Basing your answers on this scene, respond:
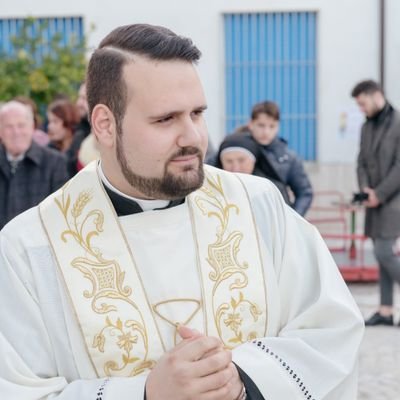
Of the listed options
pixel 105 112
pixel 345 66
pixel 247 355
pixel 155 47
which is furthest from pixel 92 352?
pixel 345 66

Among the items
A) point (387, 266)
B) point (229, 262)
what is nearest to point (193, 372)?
point (229, 262)

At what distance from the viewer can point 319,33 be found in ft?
43.4

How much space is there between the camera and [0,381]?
7.02ft

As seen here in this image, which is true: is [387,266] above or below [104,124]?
below

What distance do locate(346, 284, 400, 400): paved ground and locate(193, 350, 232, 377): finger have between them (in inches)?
135

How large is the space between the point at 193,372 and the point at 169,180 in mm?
413

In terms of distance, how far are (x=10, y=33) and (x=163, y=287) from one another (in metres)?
12.0

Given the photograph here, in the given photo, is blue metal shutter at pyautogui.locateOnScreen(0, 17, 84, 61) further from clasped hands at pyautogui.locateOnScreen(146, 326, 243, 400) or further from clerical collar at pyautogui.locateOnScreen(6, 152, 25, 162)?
clasped hands at pyautogui.locateOnScreen(146, 326, 243, 400)

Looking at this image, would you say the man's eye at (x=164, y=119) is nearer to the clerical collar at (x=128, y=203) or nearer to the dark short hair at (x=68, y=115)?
the clerical collar at (x=128, y=203)

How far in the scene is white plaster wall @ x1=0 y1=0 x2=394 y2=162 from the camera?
520 inches

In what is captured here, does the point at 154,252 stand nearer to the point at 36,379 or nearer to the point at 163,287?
the point at 163,287

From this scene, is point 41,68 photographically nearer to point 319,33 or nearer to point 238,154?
point 319,33

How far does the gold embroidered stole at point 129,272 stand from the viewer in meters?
2.23

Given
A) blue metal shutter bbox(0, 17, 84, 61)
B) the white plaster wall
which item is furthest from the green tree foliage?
the white plaster wall
